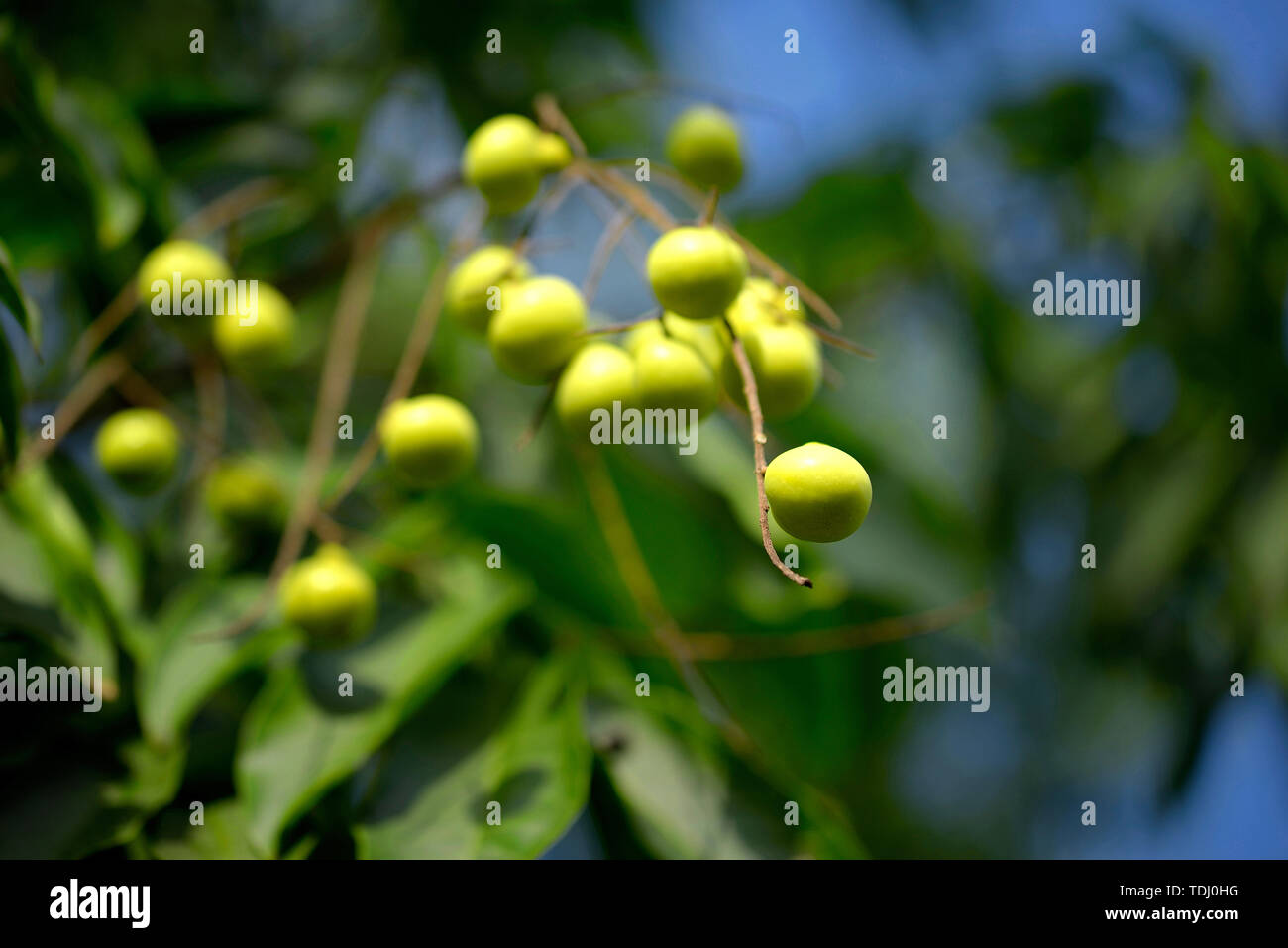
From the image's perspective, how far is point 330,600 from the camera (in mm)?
583

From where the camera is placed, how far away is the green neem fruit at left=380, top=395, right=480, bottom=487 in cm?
56

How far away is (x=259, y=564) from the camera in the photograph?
2.35 feet

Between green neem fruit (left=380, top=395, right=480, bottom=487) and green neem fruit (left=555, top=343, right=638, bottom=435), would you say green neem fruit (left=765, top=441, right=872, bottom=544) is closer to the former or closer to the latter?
green neem fruit (left=555, top=343, right=638, bottom=435)

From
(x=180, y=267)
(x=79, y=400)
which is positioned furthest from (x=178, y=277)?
(x=79, y=400)

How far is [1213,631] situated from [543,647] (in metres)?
0.71

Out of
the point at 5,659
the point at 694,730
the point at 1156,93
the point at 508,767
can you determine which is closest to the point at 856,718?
the point at 694,730

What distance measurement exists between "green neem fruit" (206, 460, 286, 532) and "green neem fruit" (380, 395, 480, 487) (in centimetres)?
18

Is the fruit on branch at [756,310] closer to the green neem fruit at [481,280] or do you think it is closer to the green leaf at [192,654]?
the green neem fruit at [481,280]

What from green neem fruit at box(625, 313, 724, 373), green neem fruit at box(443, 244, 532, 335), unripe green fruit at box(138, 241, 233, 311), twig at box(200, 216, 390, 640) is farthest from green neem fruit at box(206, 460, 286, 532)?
green neem fruit at box(625, 313, 724, 373)

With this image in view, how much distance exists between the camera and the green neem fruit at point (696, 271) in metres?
0.45

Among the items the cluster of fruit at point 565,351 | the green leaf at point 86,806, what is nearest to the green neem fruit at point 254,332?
the cluster of fruit at point 565,351

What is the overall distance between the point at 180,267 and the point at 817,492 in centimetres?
48

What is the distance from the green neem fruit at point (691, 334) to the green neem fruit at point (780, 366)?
0.04ft
